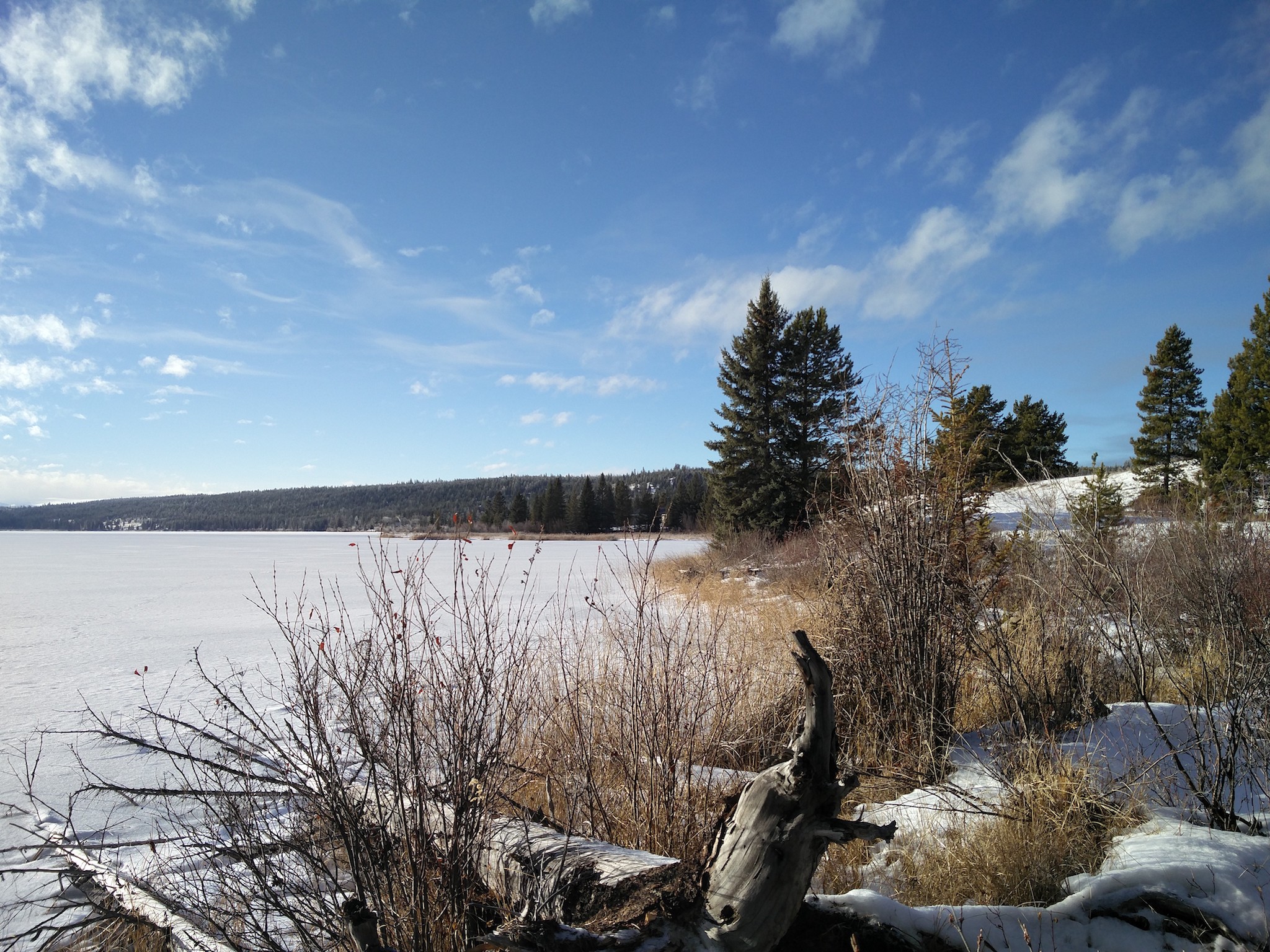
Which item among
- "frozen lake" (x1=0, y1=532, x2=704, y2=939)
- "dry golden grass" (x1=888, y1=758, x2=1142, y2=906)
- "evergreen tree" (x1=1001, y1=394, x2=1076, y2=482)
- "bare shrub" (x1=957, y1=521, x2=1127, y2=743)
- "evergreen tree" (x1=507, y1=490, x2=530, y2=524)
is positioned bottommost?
"frozen lake" (x1=0, y1=532, x2=704, y2=939)

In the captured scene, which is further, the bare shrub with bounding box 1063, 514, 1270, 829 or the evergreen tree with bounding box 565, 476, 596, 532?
the evergreen tree with bounding box 565, 476, 596, 532

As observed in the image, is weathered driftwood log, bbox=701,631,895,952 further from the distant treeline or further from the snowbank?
the distant treeline

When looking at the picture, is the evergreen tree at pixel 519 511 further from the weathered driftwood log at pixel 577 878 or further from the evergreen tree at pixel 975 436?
the weathered driftwood log at pixel 577 878

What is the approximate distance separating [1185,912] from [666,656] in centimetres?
244

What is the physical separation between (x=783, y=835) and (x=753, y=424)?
60.5 ft

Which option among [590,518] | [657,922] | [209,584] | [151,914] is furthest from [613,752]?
[590,518]

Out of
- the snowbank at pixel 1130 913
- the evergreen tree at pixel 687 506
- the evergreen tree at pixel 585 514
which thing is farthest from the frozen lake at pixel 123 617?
the evergreen tree at pixel 585 514

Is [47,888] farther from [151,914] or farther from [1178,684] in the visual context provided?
[1178,684]

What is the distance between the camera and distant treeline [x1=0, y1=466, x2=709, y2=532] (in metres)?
55.6

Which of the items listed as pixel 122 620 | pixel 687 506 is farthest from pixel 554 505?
pixel 122 620

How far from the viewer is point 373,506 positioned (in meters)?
89.0

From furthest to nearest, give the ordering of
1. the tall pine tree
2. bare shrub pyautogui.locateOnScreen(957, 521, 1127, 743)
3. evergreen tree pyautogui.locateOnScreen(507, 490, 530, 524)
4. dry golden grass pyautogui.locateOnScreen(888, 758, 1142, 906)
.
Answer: evergreen tree pyautogui.locateOnScreen(507, 490, 530, 524) < the tall pine tree < bare shrub pyautogui.locateOnScreen(957, 521, 1127, 743) < dry golden grass pyautogui.locateOnScreen(888, 758, 1142, 906)

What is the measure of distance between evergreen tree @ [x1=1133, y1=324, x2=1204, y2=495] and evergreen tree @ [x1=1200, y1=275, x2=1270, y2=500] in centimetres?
601

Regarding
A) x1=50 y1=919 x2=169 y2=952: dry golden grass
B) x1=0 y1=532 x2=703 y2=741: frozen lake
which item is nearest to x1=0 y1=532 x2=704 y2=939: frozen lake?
x1=0 y1=532 x2=703 y2=741: frozen lake
